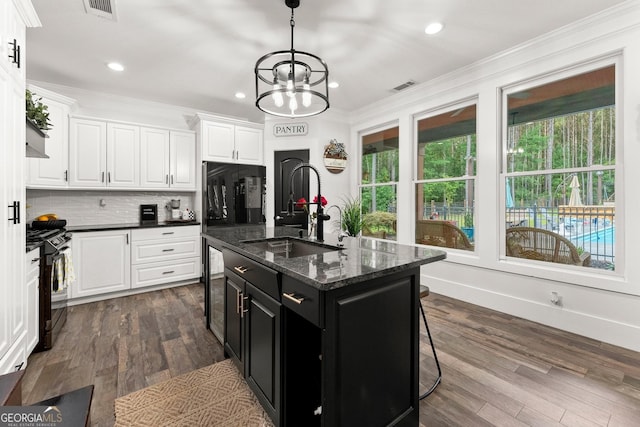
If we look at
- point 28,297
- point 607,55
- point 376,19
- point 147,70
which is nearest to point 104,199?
point 147,70

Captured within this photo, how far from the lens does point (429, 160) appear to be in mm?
3965

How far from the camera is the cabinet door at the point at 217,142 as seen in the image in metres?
4.21

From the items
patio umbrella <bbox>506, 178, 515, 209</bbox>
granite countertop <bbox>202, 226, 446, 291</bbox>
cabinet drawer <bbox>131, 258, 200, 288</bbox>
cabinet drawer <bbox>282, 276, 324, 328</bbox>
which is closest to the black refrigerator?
cabinet drawer <bbox>131, 258, 200, 288</bbox>

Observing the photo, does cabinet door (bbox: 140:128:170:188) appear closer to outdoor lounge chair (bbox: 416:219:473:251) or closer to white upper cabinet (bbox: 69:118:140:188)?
white upper cabinet (bbox: 69:118:140:188)

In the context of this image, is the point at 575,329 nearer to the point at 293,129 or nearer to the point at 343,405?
the point at 343,405

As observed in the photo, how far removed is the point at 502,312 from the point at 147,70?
15.7 feet

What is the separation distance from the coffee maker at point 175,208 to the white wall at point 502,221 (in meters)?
3.47

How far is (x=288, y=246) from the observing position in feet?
7.50

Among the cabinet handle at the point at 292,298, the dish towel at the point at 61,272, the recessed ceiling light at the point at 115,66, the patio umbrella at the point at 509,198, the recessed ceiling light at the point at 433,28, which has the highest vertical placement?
the recessed ceiling light at the point at 433,28

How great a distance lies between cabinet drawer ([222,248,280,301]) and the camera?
1419 mm

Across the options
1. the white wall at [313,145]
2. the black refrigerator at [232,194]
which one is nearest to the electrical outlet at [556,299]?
the white wall at [313,145]

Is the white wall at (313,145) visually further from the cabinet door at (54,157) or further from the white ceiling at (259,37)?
the cabinet door at (54,157)

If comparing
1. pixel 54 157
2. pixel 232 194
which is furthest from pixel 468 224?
pixel 54 157

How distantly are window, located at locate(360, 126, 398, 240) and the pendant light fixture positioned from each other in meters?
1.12
